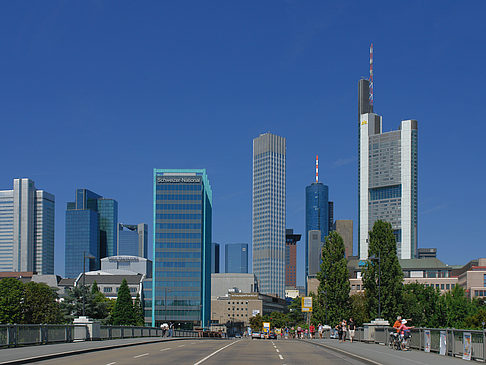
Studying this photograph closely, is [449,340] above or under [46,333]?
above

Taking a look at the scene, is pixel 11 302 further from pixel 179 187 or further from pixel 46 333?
pixel 179 187

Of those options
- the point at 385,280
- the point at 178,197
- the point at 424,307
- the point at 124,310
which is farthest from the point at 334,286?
the point at 178,197

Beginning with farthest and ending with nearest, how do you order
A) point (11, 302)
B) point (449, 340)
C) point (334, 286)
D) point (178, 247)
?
1. point (178, 247)
2. point (11, 302)
3. point (334, 286)
4. point (449, 340)

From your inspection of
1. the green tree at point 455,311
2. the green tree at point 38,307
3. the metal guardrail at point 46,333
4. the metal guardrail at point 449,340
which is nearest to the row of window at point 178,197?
the green tree at point 38,307

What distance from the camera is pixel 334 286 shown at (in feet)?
273

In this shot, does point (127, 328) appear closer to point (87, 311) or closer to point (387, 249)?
point (387, 249)

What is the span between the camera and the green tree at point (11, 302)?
3629 inches

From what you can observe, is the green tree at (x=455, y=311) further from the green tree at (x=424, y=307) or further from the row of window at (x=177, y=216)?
the row of window at (x=177, y=216)

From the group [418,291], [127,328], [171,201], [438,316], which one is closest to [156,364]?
[127,328]

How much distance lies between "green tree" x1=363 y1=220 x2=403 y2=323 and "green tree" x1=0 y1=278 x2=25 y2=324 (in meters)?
50.1

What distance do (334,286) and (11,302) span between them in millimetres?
45988

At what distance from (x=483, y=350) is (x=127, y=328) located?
33.0 m

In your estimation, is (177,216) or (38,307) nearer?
(38,307)

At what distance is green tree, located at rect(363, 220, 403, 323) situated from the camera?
75.2 metres
